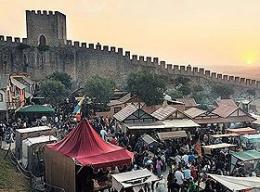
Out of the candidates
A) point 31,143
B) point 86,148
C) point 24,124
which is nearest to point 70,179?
point 86,148

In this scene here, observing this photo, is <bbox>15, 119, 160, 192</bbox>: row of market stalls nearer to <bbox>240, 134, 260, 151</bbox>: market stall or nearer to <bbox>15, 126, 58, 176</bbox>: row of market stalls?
<bbox>15, 126, 58, 176</bbox>: row of market stalls

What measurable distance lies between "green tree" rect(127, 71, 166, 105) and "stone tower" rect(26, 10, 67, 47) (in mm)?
13783

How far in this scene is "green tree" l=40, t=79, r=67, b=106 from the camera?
25.9 meters

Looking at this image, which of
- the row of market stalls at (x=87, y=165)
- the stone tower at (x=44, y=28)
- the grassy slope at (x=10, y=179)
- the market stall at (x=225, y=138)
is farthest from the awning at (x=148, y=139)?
the stone tower at (x=44, y=28)

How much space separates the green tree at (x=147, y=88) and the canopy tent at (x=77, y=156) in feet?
36.7

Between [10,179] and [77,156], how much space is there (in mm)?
2128

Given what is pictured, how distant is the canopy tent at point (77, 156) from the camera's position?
10.6 meters

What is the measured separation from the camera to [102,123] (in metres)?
19.2

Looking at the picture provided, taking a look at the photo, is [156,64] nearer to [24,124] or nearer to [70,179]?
[24,124]

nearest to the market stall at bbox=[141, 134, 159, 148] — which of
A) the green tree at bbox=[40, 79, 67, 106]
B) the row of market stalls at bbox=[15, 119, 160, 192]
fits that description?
the row of market stalls at bbox=[15, 119, 160, 192]

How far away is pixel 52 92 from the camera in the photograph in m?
25.9

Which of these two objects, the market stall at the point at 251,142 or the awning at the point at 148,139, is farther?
the awning at the point at 148,139

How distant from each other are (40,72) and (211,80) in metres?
13.9

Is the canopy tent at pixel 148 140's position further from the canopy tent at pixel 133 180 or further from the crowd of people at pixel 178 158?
the canopy tent at pixel 133 180
